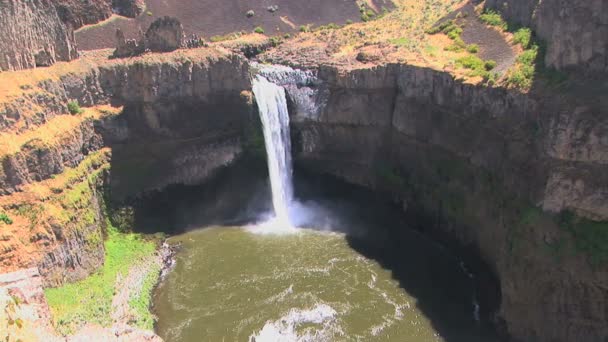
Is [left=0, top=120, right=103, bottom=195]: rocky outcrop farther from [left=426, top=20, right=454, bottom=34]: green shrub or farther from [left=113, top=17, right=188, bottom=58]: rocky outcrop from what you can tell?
[left=426, top=20, right=454, bottom=34]: green shrub

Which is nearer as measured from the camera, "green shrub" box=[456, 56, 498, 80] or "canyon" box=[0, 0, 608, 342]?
"canyon" box=[0, 0, 608, 342]

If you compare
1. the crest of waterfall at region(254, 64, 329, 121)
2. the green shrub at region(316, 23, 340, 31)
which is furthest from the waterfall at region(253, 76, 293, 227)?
the green shrub at region(316, 23, 340, 31)

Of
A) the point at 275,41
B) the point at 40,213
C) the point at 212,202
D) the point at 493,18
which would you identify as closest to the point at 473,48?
the point at 493,18

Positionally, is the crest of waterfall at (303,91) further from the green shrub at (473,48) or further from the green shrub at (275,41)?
the green shrub at (275,41)

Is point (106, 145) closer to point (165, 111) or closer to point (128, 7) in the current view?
point (165, 111)

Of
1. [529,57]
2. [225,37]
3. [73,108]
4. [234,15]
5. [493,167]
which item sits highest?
[234,15]

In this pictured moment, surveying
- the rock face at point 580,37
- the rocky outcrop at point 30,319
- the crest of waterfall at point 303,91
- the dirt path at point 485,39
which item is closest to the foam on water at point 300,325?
the rocky outcrop at point 30,319

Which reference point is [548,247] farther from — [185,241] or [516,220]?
[185,241]
